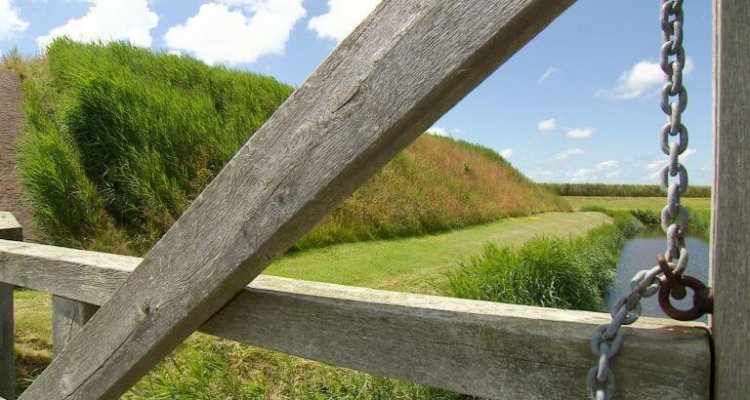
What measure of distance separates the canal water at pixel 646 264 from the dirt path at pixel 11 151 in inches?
284

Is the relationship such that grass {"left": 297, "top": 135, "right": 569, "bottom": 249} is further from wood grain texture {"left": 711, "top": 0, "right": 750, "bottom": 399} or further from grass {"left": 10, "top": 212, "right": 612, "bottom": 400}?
wood grain texture {"left": 711, "top": 0, "right": 750, "bottom": 399}

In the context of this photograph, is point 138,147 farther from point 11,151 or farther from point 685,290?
point 685,290

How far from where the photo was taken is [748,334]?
2.69 feet

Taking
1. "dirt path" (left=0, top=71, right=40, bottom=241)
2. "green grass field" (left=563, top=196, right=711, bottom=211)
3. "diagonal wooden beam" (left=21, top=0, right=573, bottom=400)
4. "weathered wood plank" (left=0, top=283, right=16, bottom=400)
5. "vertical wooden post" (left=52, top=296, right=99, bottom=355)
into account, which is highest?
"green grass field" (left=563, top=196, right=711, bottom=211)

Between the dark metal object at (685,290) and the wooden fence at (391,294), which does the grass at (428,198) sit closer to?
the wooden fence at (391,294)

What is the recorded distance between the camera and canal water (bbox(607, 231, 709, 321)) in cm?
772

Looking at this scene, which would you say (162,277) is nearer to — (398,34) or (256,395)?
(398,34)

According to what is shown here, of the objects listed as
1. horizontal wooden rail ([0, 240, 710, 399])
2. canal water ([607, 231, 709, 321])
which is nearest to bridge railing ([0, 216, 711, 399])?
horizontal wooden rail ([0, 240, 710, 399])

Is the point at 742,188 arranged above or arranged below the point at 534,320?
above

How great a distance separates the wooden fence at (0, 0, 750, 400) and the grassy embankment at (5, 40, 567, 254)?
4769 millimetres

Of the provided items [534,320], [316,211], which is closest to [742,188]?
[534,320]

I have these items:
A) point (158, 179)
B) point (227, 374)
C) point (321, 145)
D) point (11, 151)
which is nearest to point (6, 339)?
point (227, 374)

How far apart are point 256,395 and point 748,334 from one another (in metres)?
2.78

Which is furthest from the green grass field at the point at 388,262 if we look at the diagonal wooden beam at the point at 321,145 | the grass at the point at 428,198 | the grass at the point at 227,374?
the diagonal wooden beam at the point at 321,145
